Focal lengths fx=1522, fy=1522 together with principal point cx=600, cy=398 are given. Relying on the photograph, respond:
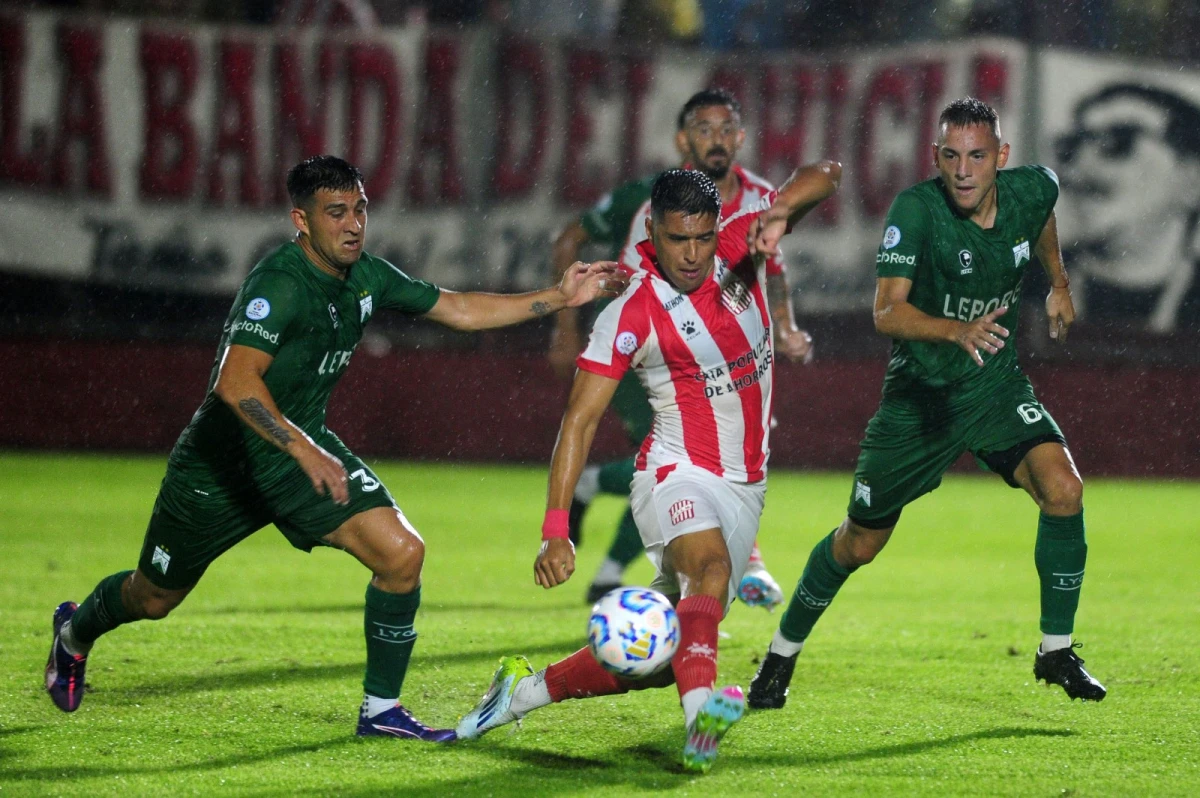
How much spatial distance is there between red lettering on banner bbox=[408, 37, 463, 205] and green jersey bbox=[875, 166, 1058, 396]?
901 cm

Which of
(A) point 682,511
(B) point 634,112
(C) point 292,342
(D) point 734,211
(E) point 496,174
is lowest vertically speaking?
(A) point 682,511

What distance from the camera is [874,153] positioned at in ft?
46.9

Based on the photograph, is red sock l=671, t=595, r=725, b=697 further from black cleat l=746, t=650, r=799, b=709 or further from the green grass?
black cleat l=746, t=650, r=799, b=709

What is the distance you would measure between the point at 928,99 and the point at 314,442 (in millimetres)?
10450

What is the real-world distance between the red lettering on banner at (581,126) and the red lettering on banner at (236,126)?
2.86 m

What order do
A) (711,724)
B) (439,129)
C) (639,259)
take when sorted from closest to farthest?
(711,724)
(639,259)
(439,129)

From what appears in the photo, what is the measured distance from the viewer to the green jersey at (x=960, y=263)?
5414mm

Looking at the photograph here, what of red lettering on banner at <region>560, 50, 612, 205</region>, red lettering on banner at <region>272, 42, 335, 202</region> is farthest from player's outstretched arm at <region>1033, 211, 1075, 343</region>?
red lettering on banner at <region>272, 42, 335, 202</region>

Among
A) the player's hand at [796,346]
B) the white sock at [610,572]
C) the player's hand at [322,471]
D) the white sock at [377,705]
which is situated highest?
the player's hand at [796,346]

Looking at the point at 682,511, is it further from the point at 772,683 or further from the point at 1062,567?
the point at 1062,567

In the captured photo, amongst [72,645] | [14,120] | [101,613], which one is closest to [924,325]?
[101,613]

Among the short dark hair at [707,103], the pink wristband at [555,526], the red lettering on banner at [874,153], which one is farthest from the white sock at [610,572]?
the red lettering on banner at [874,153]

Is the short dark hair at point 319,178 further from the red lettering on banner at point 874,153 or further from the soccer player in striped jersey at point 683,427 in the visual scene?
the red lettering on banner at point 874,153

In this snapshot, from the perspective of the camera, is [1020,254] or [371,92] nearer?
[1020,254]
